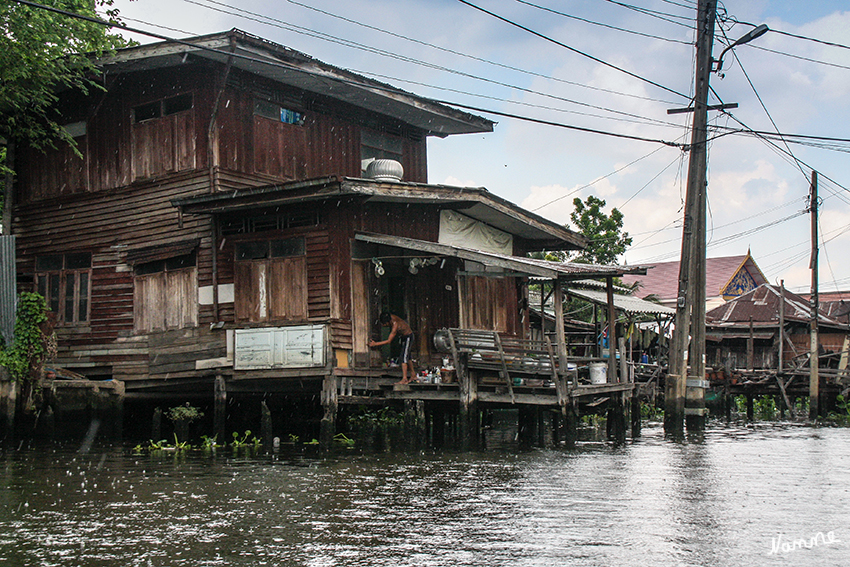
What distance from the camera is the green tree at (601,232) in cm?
3759

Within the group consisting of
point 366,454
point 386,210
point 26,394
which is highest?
point 386,210

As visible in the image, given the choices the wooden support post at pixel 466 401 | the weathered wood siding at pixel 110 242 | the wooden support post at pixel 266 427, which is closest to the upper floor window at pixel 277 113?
the weathered wood siding at pixel 110 242

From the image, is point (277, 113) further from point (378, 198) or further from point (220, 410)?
point (220, 410)

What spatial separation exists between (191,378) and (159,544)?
1108 centimetres

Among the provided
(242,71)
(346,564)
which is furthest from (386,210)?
(346,564)

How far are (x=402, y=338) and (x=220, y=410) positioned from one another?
3912 mm

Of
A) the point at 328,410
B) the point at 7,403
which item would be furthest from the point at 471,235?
the point at 7,403

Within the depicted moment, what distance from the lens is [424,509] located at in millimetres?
10000

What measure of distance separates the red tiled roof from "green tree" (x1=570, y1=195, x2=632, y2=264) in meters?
8.60

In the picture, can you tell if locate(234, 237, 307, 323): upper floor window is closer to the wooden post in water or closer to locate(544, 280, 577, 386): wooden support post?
locate(544, 280, 577, 386): wooden support post

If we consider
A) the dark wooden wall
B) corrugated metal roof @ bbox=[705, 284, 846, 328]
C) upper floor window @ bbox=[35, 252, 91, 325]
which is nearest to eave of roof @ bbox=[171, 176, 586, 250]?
the dark wooden wall

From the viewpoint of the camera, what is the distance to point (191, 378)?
62.4 ft

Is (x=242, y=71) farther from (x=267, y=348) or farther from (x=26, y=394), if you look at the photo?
(x=26, y=394)

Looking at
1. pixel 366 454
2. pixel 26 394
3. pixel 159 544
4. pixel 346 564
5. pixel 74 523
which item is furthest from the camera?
pixel 26 394
